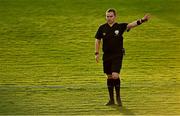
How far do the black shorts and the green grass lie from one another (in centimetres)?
75

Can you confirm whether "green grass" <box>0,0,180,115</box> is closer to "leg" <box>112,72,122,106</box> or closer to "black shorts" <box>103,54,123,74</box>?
"leg" <box>112,72,122,106</box>

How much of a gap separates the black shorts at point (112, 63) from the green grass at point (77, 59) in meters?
0.75

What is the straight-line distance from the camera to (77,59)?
18.5 m

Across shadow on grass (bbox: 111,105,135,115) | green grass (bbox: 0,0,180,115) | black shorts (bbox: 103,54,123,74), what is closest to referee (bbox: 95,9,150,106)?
black shorts (bbox: 103,54,123,74)

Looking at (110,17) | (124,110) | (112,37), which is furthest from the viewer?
(112,37)

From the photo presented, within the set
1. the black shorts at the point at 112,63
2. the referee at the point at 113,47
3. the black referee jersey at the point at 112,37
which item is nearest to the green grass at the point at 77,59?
the referee at the point at 113,47

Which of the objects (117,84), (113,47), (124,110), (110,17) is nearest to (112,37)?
(113,47)

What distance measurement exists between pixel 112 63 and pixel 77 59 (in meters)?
6.26

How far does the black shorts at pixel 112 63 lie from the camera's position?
40.3ft

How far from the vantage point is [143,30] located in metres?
22.4

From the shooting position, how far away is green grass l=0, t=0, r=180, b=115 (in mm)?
12633

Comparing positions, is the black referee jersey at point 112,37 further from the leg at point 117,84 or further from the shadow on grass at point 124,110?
the shadow on grass at point 124,110

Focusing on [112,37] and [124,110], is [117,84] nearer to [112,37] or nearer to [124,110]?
[124,110]

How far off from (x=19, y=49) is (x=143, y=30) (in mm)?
4909
